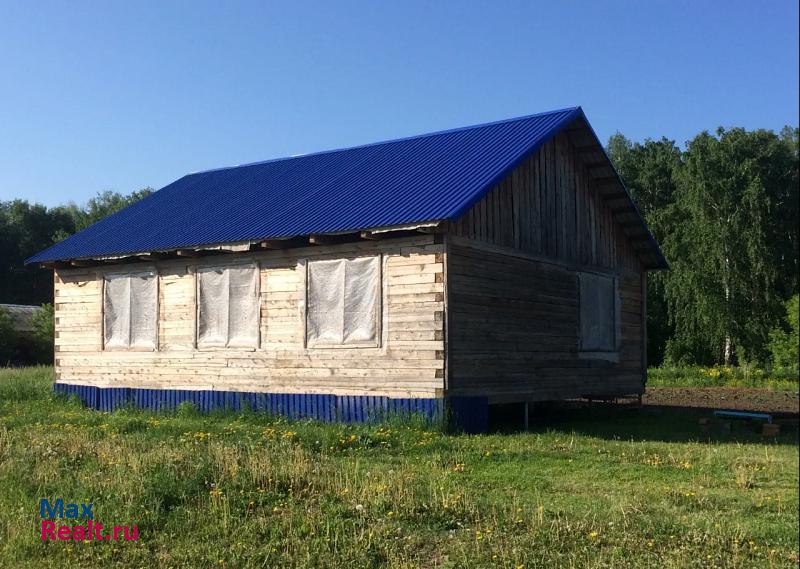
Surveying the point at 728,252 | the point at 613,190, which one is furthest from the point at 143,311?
the point at 728,252

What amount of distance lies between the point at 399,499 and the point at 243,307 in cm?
1107

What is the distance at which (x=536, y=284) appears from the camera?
1986 cm

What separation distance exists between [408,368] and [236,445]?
4887 mm

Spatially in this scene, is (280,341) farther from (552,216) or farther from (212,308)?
(552,216)

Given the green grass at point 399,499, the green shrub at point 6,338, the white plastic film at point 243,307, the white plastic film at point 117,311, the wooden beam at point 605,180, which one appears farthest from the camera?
the green shrub at point 6,338

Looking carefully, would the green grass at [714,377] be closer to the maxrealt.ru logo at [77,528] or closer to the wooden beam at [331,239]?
the wooden beam at [331,239]

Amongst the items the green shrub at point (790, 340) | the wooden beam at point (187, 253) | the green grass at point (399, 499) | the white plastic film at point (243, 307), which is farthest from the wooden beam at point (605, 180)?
the wooden beam at point (187, 253)

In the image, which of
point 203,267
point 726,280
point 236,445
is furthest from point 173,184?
point 726,280

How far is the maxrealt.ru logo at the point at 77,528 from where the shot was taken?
879cm

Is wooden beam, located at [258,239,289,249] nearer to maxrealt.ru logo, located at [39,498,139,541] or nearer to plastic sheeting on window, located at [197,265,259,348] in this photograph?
plastic sheeting on window, located at [197,265,259,348]

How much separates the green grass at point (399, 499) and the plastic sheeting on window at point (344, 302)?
3.20m

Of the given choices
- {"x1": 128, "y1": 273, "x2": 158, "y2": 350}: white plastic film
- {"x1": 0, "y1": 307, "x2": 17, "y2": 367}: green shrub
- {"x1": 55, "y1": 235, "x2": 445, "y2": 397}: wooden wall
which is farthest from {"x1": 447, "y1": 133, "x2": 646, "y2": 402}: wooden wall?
{"x1": 0, "y1": 307, "x2": 17, "y2": 367}: green shrub

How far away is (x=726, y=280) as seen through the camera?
38.2 m

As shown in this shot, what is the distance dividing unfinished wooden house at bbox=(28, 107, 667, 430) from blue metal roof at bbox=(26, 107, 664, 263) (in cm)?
7
